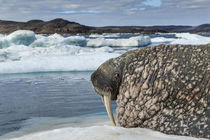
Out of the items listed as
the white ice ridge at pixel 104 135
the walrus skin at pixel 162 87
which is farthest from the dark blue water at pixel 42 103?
the walrus skin at pixel 162 87

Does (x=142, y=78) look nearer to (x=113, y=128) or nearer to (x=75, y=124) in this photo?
(x=113, y=128)

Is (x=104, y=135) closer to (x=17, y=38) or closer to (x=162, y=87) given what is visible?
(x=162, y=87)

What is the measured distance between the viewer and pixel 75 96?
6.34 m

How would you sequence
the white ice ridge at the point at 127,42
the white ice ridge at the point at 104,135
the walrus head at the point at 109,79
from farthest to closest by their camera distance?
the white ice ridge at the point at 127,42
the walrus head at the point at 109,79
the white ice ridge at the point at 104,135

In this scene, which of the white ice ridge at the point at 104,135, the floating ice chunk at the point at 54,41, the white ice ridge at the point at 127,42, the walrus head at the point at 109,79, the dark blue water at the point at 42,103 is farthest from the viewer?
the white ice ridge at the point at 127,42

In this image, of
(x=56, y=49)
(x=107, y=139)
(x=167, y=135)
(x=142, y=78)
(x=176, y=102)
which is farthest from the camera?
(x=56, y=49)

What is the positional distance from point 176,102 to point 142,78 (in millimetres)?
425

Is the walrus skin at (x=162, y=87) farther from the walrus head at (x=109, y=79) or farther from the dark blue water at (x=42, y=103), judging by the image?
the dark blue water at (x=42, y=103)

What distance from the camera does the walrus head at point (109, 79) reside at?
3.47 metres

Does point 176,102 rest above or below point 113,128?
above

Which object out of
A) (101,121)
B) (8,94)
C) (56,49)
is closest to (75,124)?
(101,121)

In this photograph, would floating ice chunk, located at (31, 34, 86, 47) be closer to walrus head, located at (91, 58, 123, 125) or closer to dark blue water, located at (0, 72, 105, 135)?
dark blue water, located at (0, 72, 105, 135)

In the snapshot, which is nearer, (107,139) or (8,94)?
(107,139)

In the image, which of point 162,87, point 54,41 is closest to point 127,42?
point 54,41
